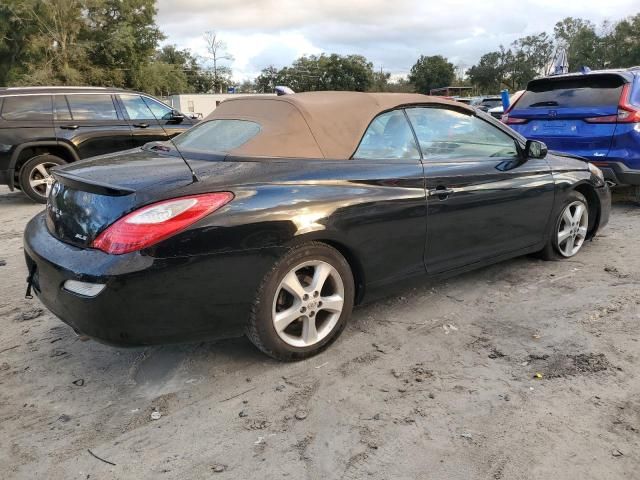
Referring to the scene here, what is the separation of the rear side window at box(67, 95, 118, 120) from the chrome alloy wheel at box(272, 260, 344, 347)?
6.69 meters

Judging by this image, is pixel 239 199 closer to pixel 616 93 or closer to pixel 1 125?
pixel 616 93

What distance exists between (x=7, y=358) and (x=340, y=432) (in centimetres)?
213

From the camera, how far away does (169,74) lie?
47.6 meters

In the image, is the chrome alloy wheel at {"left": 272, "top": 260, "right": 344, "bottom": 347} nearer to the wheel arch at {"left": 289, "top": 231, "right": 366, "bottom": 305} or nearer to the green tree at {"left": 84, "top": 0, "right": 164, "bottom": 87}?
the wheel arch at {"left": 289, "top": 231, "right": 366, "bottom": 305}

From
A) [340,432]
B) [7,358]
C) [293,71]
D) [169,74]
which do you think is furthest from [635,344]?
[293,71]

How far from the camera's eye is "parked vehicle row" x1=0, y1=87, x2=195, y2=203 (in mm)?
7785

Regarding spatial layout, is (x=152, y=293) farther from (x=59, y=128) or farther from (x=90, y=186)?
(x=59, y=128)

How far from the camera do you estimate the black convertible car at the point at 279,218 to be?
2.58m

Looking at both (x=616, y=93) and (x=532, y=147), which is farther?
(x=616, y=93)

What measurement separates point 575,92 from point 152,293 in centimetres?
603

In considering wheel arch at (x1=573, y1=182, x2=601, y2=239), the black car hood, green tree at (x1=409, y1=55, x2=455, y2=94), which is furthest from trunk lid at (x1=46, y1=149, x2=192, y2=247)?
green tree at (x1=409, y1=55, x2=455, y2=94)

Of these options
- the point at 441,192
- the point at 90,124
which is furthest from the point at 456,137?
the point at 90,124

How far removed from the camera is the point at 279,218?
2.83 m

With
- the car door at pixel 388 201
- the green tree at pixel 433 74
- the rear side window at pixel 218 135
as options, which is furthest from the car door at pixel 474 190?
the green tree at pixel 433 74
